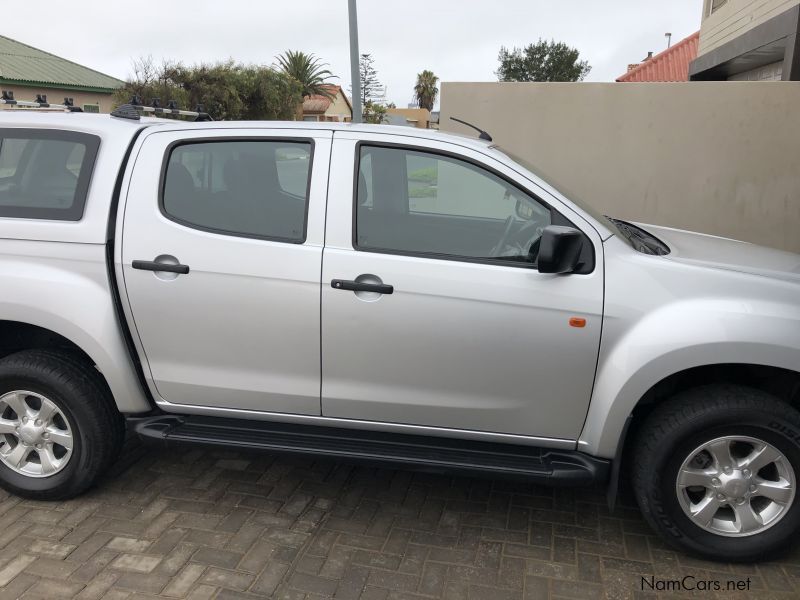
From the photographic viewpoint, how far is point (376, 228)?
3012 mm

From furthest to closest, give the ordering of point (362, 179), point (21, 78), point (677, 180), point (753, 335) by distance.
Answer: point (21, 78)
point (677, 180)
point (362, 179)
point (753, 335)

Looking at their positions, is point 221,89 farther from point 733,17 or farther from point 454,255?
point 454,255

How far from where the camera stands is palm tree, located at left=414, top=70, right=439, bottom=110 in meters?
79.1

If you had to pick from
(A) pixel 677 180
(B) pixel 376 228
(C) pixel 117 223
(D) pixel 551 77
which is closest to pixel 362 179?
(B) pixel 376 228

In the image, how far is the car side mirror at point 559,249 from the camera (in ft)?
8.76

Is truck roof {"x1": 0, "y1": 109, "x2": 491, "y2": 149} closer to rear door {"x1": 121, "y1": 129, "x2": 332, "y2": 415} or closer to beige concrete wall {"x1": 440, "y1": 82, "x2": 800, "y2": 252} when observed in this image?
rear door {"x1": 121, "y1": 129, "x2": 332, "y2": 415}

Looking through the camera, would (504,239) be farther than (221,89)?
No

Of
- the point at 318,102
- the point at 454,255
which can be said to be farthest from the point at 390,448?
the point at 318,102

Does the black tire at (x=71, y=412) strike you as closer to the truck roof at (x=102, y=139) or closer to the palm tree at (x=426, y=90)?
the truck roof at (x=102, y=139)

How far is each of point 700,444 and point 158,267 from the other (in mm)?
2547

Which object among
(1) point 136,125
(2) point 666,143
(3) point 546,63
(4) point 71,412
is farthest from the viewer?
(3) point 546,63

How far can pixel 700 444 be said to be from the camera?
2.77 m

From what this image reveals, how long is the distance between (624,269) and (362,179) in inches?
49.2

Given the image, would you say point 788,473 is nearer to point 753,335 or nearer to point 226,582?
point 753,335
